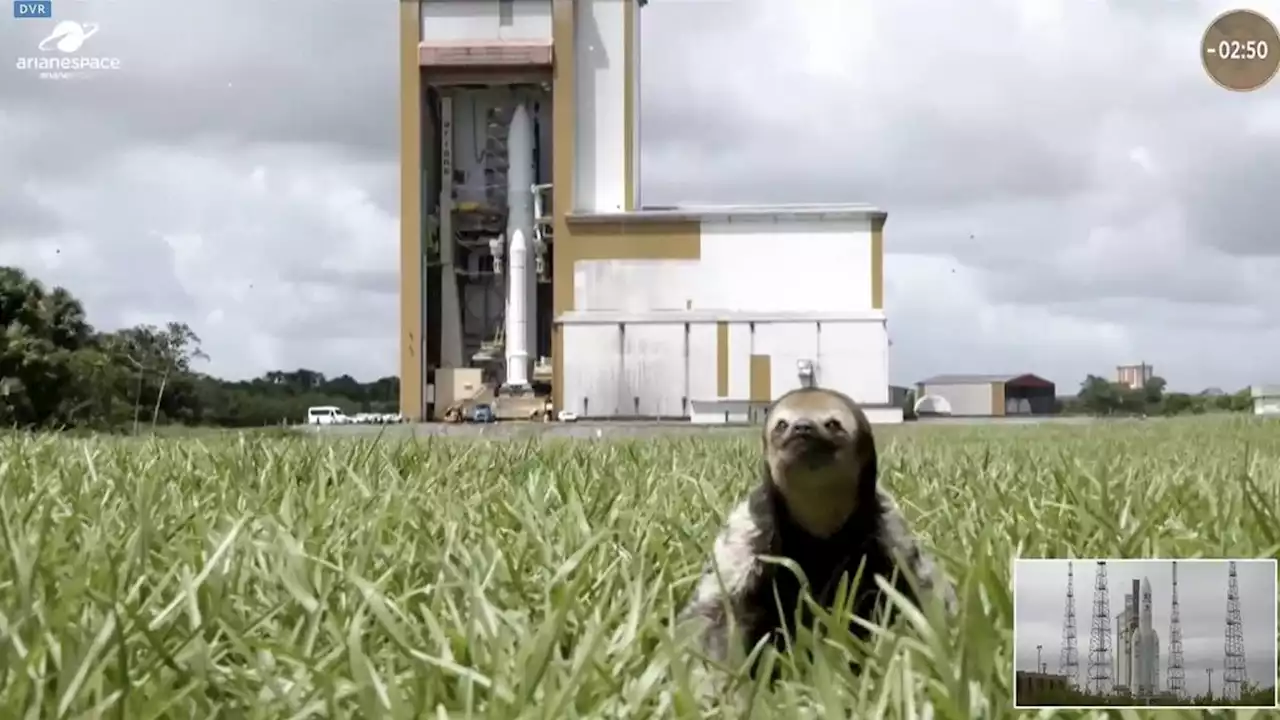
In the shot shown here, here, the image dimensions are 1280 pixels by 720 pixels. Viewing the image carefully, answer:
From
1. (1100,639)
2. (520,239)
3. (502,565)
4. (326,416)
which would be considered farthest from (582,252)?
(1100,639)

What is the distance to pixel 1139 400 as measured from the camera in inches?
33.6

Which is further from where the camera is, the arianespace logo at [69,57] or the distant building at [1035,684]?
the arianespace logo at [69,57]

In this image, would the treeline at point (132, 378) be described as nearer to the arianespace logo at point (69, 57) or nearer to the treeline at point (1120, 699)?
the arianespace logo at point (69, 57)

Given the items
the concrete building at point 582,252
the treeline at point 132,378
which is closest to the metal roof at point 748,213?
the concrete building at point 582,252

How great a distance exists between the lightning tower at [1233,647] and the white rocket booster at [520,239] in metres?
0.66

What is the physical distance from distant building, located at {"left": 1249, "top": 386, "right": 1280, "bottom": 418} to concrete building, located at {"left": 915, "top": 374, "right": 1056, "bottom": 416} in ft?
0.56

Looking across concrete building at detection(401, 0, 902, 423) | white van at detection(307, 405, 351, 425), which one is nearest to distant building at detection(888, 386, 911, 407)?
concrete building at detection(401, 0, 902, 423)

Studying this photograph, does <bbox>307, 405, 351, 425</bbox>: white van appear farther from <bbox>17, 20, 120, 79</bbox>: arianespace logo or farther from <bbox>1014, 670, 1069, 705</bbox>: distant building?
<bbox>1014, 670, 1069, 705</bbox>: distant building

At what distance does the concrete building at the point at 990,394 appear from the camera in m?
0.86

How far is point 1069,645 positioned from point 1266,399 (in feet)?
1.83

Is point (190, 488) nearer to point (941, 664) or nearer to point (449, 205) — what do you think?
point (449, 205)

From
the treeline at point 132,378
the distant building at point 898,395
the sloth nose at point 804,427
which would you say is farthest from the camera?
the treeline at point 132,378

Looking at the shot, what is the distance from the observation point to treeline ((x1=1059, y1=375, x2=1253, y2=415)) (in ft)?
2.78

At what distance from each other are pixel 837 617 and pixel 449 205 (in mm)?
801
